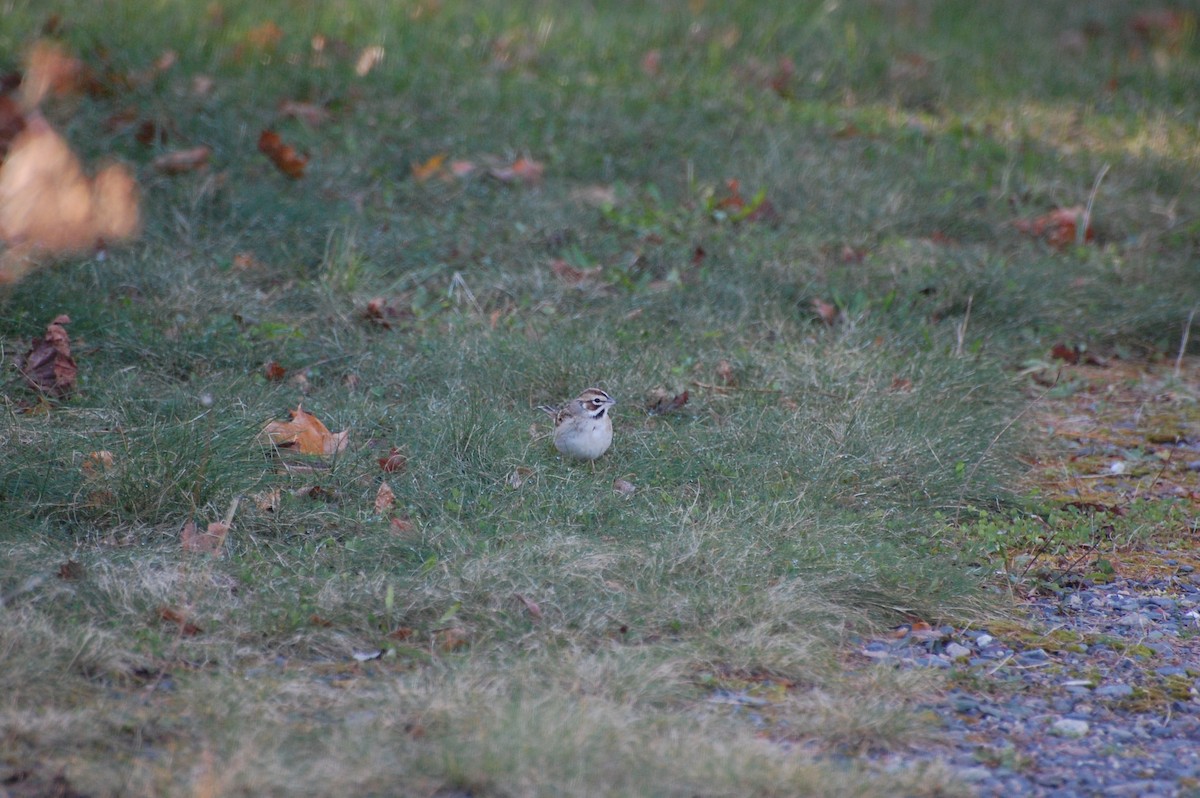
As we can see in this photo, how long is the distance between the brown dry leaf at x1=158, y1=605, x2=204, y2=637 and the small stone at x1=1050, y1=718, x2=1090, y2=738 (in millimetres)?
2494

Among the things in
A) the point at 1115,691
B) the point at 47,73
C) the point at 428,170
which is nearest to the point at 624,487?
the point at 1115,691

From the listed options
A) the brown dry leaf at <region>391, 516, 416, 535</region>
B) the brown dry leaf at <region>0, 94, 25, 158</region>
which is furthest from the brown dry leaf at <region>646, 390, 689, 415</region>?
the brown dry leaf at <region>0, 94, 25, 158</region>

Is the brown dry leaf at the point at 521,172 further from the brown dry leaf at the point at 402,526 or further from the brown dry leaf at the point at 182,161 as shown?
the brown dry leaf at the point at 402,526

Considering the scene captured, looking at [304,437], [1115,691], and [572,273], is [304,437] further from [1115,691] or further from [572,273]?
[1115,691]

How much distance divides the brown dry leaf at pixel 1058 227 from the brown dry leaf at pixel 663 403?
3.52m

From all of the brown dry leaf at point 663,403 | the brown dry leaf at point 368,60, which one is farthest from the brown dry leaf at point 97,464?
the brown dry leaf at point 368,60

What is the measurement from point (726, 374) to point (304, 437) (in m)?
2.13

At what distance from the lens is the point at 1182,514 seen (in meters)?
5.10

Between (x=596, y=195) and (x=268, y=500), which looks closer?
(x=268, y=500)

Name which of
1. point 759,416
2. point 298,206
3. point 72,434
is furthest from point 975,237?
point 72,434

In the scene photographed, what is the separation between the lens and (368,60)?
891 centimetres

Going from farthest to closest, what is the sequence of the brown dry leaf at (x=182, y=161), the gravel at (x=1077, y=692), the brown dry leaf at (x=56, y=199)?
the brown dry leaf at (x=182, y=161) < the brown dry leaf at (x=56, y=199) < the gravel at (x=1077, y=692)

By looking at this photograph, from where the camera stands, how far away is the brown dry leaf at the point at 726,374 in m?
6.01

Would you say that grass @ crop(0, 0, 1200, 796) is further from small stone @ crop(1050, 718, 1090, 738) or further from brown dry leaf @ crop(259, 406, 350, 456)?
small stone @ crop(1050, 718, 1090, 738)
